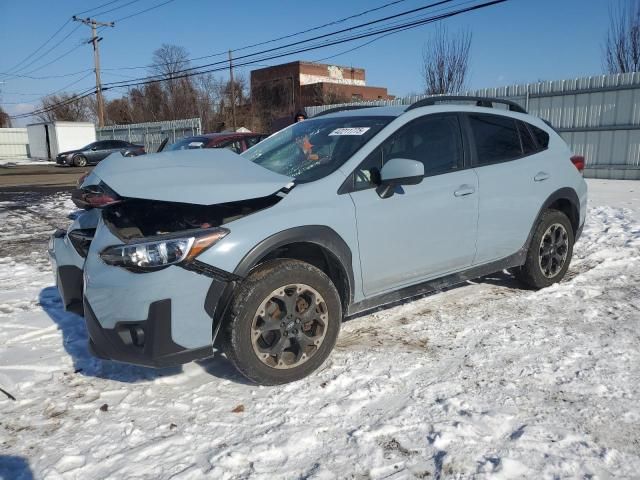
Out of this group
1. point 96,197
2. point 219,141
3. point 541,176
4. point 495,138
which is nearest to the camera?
point 96,197

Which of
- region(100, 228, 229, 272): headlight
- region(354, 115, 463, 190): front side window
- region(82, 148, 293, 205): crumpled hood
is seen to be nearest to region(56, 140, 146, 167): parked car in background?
region(82, 148, 293, 205): crumpled hood

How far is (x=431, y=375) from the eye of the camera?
10.7 ft

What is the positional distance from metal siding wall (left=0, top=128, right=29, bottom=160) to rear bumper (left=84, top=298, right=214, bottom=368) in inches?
1719

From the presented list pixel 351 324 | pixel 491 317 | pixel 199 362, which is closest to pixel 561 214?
pixel 491 317

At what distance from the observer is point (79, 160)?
88.9 ft

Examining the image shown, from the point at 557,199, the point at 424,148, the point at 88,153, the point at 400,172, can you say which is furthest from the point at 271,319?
the point at 88,153

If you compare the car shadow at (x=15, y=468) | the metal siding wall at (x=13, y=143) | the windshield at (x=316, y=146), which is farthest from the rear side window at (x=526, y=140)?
the metal siding wall at (x=13, y=143)

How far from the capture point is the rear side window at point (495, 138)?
4.22 metres

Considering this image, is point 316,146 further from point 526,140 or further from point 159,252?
point 526,140

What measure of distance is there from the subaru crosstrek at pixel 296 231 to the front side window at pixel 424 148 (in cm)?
1

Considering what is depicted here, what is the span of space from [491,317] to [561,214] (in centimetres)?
136

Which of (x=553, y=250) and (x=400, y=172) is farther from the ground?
(x=400, y=172)

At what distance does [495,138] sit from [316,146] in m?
1.63

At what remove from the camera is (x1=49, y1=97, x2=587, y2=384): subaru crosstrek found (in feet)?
9.16
